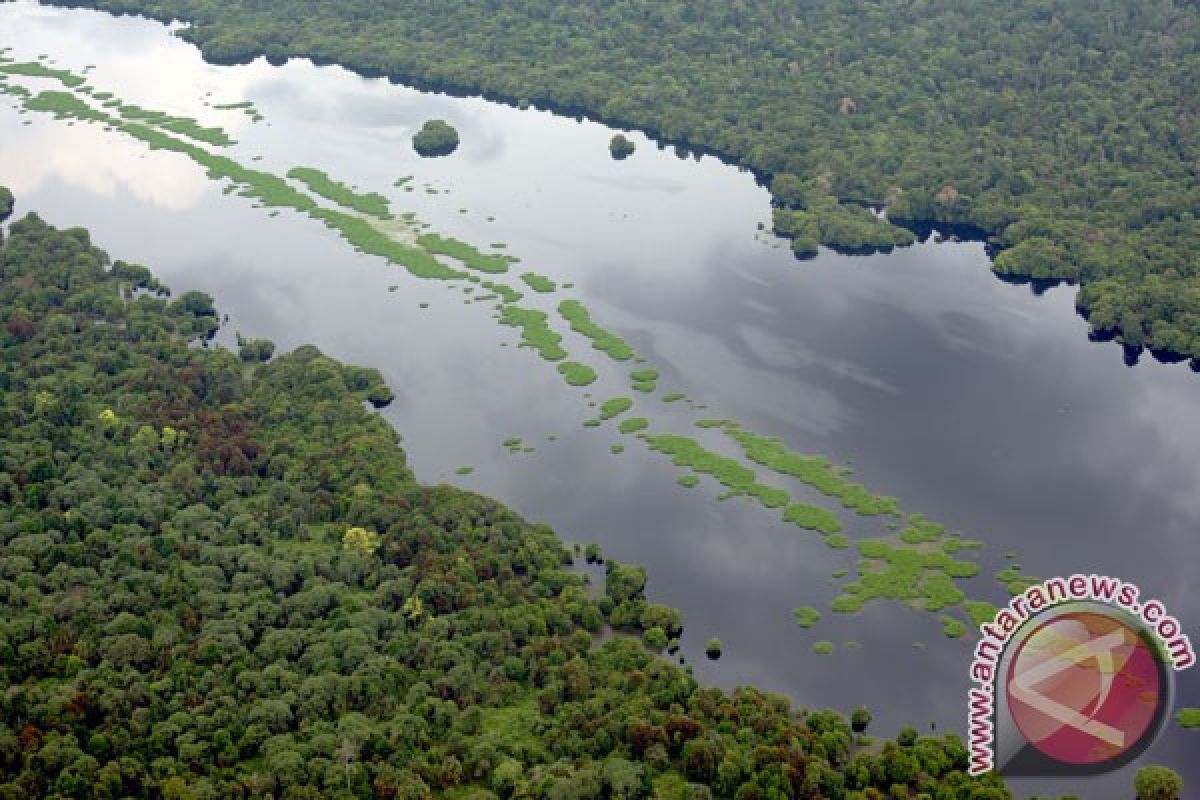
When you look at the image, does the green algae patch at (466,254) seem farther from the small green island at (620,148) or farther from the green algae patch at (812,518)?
the green algae patch at (812,518)

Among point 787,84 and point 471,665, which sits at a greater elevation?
point 787,84

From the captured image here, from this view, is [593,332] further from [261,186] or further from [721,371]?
[261,186]

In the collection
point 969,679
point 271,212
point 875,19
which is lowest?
point 271,212

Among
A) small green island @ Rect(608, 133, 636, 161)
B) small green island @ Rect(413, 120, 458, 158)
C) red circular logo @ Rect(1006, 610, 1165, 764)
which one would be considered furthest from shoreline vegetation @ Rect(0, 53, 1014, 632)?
small green island @ Rect(608, 133, 636, 161)

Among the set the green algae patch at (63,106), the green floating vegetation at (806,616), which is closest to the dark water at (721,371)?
the green floating vegetation at (806,616)

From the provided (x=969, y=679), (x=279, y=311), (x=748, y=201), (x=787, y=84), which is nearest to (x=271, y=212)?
(x=279, y=311)

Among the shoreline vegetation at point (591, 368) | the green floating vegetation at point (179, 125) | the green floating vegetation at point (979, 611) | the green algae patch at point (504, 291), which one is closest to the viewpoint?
the green floating vegetation at point (979, 611)

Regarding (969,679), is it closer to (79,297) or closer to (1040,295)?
(1040,295)
